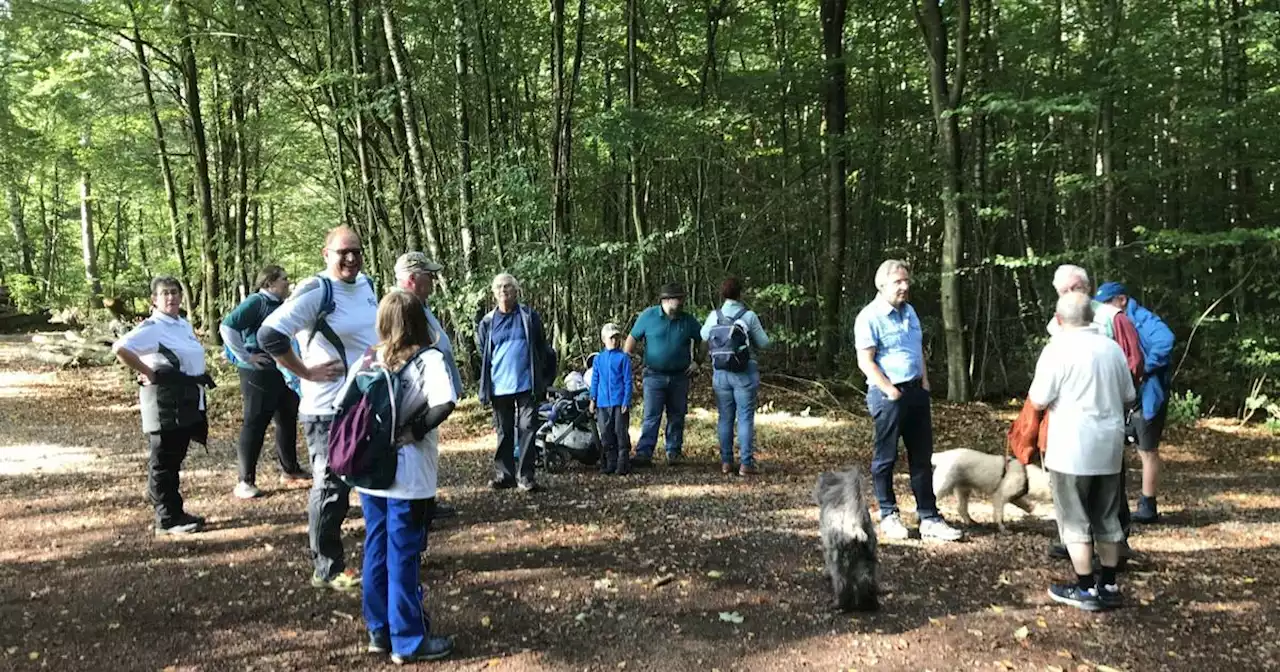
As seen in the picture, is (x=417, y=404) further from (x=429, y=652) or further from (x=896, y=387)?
(x=896, y=387)

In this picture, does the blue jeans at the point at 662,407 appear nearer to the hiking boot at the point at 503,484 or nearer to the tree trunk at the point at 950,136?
the hiking boot at the point at 503,484

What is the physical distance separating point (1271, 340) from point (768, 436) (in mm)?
7623

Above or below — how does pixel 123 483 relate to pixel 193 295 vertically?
below

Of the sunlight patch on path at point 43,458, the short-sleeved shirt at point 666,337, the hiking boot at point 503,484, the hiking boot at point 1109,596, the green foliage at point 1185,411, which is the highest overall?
the short-sleeved shirt at point 666,337

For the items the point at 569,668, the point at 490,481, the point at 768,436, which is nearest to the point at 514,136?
the point at 768,436

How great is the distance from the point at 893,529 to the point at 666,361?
9.13 ft

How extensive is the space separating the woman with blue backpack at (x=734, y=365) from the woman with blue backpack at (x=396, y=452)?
3938mm

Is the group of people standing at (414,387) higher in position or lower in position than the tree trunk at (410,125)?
lower

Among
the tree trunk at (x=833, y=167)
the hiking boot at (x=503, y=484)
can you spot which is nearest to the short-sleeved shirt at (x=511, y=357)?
the hiking boot at (x=503, y=484)

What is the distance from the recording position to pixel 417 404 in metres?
3.18

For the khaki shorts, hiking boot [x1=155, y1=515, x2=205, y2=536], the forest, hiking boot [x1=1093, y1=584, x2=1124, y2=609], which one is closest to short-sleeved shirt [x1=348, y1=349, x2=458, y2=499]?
hiking boot [x1=155, y1=515, x2=205, y2=536]

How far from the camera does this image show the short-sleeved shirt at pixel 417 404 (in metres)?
3.16

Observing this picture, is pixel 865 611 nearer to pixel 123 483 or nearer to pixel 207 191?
pixel 123 483

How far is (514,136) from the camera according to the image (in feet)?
38.3
